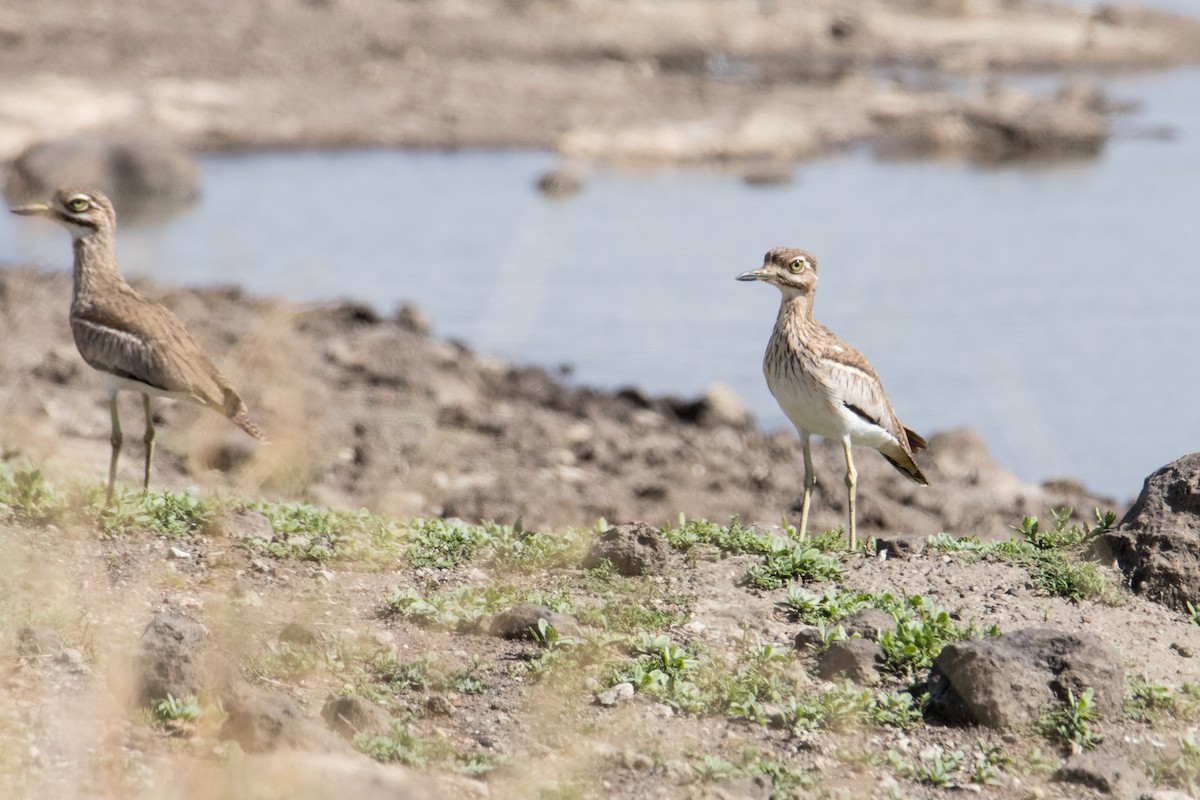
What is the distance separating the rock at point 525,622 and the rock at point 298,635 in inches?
27.0

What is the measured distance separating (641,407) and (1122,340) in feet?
18.3

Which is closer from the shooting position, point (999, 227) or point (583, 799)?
point (583, 799)

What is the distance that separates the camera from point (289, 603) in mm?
6379

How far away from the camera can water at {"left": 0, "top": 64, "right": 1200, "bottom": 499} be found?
14.5 meters

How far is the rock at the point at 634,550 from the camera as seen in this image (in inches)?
265

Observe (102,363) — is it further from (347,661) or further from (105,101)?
(105,101)

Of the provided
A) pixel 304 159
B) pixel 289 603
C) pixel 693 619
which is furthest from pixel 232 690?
pixel 304 159

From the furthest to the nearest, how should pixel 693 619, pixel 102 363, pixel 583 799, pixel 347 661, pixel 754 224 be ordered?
pixel 754 224 < pixel 102 363 < pixel 693 619 < pixel 347 661 < pixel 583 799

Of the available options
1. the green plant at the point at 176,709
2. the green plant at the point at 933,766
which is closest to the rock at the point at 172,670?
the green plant at the point at 176,709

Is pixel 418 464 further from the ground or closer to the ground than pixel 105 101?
closer to the ground

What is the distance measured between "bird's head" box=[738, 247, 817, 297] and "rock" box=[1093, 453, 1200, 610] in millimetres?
1932

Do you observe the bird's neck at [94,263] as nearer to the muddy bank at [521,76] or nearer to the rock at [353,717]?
the rock at [353,717]

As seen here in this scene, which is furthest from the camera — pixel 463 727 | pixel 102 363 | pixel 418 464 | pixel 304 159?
pixel 304 159

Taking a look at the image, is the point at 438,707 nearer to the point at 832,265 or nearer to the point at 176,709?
the point at 176,709
